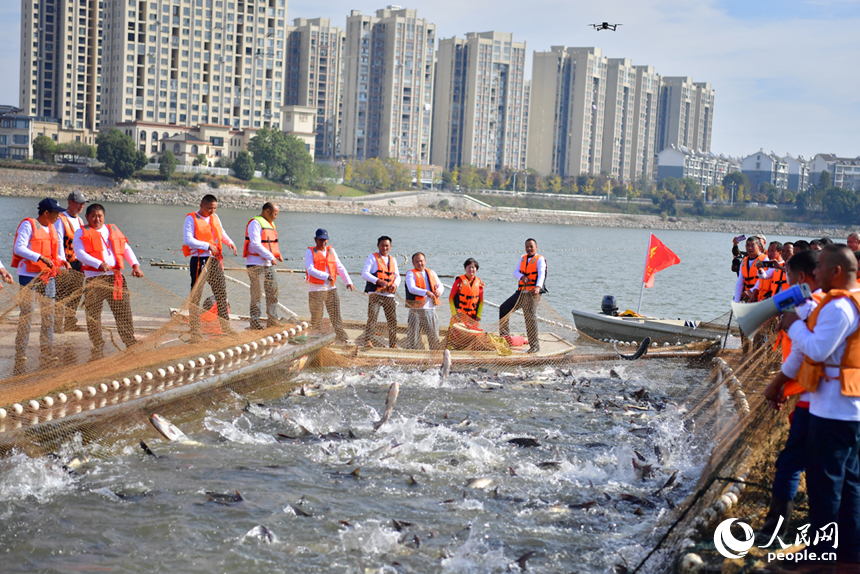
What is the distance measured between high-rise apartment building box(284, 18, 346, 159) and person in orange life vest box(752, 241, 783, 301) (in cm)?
16717

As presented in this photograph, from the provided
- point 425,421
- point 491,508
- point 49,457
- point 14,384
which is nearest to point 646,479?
point 491,508

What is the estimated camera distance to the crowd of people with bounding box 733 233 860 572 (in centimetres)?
488

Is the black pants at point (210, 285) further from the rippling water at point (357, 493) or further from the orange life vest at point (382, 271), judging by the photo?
the orange life vest at point (382, 271)

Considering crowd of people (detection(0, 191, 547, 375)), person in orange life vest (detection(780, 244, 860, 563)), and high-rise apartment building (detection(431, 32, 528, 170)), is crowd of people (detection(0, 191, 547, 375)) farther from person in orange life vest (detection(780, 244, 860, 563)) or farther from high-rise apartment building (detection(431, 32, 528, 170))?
high-rise apartment building (detection(431, 32, 528, 170))


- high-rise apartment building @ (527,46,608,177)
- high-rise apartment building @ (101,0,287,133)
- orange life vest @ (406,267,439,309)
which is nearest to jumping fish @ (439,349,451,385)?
orange life vest @ (406,267,439,309)

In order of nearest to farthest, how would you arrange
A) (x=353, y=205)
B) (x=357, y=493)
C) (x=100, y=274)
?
(x=357, y=493)
(x=100, y=274)
(x=353, y=205)

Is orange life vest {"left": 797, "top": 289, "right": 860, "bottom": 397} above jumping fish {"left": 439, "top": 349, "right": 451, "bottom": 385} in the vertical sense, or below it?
Result: above

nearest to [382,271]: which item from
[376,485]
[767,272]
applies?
[376,485]

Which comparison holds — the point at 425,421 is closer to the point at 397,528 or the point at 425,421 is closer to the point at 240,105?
the point at 397,528

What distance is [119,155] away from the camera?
106 meters

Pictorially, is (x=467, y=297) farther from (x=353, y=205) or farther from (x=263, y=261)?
(x=353, y=205)

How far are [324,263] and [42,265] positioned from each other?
13.6ft

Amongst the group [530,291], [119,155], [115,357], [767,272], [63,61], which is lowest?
[115,357]

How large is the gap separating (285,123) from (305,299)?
135 meters
